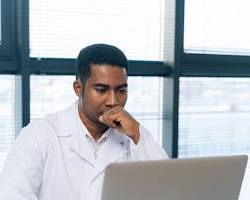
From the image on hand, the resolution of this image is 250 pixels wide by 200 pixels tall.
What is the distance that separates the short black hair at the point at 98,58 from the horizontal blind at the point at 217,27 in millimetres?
936

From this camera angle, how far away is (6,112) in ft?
5.90

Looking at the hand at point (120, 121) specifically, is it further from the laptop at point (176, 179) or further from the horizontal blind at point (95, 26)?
the horizontal blind at point (95, 26)

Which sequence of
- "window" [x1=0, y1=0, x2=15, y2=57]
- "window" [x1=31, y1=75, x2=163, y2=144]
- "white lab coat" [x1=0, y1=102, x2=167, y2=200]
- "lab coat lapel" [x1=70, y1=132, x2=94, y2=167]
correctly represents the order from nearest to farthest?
"white lab coat" [x1=0, y1=102, x2=167, y2=200] → "lab coat lapel" [x1=70, y1=132, x2=94, y2=167] → "window" [x1=0, y1=0, x2=15, y2=57] → "window" [x1=31, y1=75, x2=163, y2=144]

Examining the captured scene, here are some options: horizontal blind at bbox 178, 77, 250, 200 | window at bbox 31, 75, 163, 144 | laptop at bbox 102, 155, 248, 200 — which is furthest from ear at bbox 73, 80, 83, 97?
horizontal blind at bbox 178, 77, 250, 200

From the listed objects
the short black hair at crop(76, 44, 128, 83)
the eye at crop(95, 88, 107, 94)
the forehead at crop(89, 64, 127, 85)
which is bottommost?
the eye at crop(95, 88, 107, 94)

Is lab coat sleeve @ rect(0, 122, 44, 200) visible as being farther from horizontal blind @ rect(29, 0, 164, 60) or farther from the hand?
horizontal blind @ rect(29, 0, 164, 60)

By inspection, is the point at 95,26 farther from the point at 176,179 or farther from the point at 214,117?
the point at 176,179

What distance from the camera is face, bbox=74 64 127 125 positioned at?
131 centimetres

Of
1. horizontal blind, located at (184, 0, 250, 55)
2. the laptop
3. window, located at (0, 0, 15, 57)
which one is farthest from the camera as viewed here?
horizontal blind, located at (184, 0, 250, 55)

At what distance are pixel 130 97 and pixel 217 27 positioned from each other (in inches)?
29.7

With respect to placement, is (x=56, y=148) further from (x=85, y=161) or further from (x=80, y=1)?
(x=80, y=1)

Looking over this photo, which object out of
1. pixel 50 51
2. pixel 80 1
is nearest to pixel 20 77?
pixel 50 51

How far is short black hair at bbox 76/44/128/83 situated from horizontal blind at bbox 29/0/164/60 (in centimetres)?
52

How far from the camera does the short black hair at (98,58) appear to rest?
1339 mm
